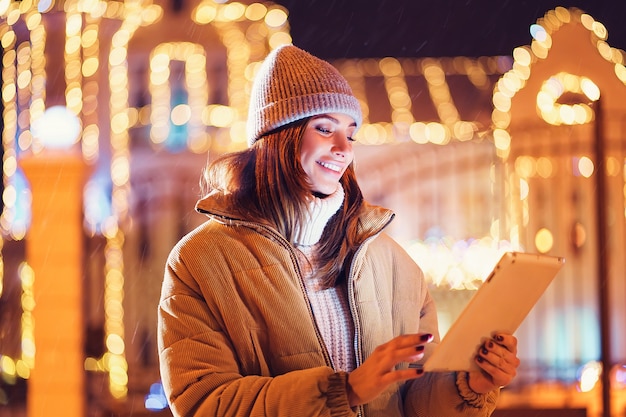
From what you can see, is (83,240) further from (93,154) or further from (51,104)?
(51,104)

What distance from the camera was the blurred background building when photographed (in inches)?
205

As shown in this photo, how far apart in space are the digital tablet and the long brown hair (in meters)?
0.40

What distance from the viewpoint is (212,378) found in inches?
67.9

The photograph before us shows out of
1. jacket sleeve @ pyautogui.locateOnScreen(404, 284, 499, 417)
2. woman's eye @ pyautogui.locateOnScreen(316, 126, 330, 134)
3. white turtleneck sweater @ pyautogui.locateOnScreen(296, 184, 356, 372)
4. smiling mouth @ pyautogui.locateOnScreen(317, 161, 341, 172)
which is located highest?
woman's eye @ pyautogui.locateOnScreen(316, 126, 330, 134)

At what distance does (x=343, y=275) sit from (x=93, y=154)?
3.79 m

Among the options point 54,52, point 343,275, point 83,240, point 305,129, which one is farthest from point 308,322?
point 54,52

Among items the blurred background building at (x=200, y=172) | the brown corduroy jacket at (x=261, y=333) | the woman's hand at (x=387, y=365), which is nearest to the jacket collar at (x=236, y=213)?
the brown corduroy jacket at (x=261, y=333)

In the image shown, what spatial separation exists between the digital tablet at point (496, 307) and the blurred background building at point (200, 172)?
2.87 metres

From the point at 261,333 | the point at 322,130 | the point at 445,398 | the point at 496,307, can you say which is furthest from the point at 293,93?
the point at 445,398

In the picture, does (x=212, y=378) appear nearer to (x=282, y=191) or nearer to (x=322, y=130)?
(x=282, y=191)

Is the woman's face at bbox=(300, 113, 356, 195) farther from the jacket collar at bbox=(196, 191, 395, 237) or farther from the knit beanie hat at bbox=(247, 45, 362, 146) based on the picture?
the jacket collar at bbox=(196, 191, 395, 237)

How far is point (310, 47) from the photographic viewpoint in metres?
8.91

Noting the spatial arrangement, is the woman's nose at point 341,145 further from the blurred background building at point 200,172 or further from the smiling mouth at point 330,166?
the blurred background building at point 200,172

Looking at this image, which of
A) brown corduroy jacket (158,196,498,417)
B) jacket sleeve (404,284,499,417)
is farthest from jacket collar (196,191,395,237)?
jacket sleeve (404,284,499,417)
